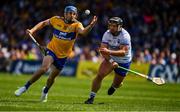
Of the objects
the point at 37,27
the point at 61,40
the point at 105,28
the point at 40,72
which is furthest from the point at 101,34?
the point at 40,72

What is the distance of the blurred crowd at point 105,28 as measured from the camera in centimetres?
3712

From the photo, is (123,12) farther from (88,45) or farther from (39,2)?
(39,2)

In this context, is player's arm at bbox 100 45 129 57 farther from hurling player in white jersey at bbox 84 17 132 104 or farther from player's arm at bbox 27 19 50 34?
player's arm at bbox 27 19 50 34

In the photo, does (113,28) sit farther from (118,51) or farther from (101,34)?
(101,34)

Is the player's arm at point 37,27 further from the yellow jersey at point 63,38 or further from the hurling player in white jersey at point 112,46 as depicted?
the hurling player in white jersey at point 112,46

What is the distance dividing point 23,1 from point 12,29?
2535 mm

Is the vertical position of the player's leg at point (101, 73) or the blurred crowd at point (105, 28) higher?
the player's leg at point (101, 73)

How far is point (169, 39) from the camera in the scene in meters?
37.3

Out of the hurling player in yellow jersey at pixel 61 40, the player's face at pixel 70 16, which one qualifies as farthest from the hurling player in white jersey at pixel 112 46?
the player's face at pixel 70 16

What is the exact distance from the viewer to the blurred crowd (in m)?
37.1

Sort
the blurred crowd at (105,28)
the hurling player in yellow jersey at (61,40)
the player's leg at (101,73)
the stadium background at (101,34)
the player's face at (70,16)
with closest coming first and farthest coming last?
the player's face at (70,16) → the hurling player in yellow jersey at (61,40) → the player's leg at (101,73) → the stadium background at (101,34) → the blurred crowd at (105,28)

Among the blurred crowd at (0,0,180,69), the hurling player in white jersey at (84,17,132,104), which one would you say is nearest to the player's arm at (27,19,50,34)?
the hurling player in white jersey at (84,17,132,104)

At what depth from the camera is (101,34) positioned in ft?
127

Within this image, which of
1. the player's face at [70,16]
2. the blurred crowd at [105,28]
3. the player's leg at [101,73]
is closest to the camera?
the player's face at [70,16]
